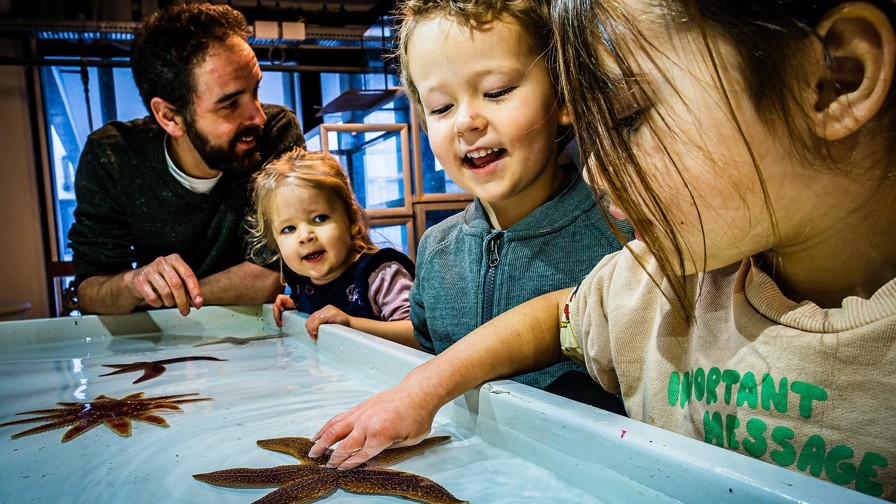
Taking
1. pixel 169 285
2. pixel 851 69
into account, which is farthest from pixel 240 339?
pixel 851 69

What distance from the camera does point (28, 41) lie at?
6.11 m

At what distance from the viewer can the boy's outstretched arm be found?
2.62 feet

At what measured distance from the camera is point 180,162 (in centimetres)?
277

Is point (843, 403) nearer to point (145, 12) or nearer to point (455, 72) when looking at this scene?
point (455, 72)

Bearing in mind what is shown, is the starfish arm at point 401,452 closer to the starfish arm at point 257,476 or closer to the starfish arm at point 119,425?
the starfish arm at point 257,476

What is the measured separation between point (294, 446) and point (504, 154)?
0.69 metres

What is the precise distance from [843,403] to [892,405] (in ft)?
0.14

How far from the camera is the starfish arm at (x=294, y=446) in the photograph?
794mm

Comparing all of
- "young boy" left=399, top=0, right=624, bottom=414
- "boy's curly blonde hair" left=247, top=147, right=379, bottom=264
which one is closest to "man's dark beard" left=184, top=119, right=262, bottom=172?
"boy's curly blonde hair" left=247, top=147, right=379, bottom=264

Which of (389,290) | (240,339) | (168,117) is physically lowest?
(240,339)

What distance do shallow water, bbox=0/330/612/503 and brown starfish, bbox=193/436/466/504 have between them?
12 mm

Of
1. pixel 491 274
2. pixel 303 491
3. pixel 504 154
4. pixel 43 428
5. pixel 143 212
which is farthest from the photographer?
pixel 143 212

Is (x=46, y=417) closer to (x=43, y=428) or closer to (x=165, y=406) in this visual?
(x=43, y=428)

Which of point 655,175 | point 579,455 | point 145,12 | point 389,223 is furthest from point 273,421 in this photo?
point 145,12
